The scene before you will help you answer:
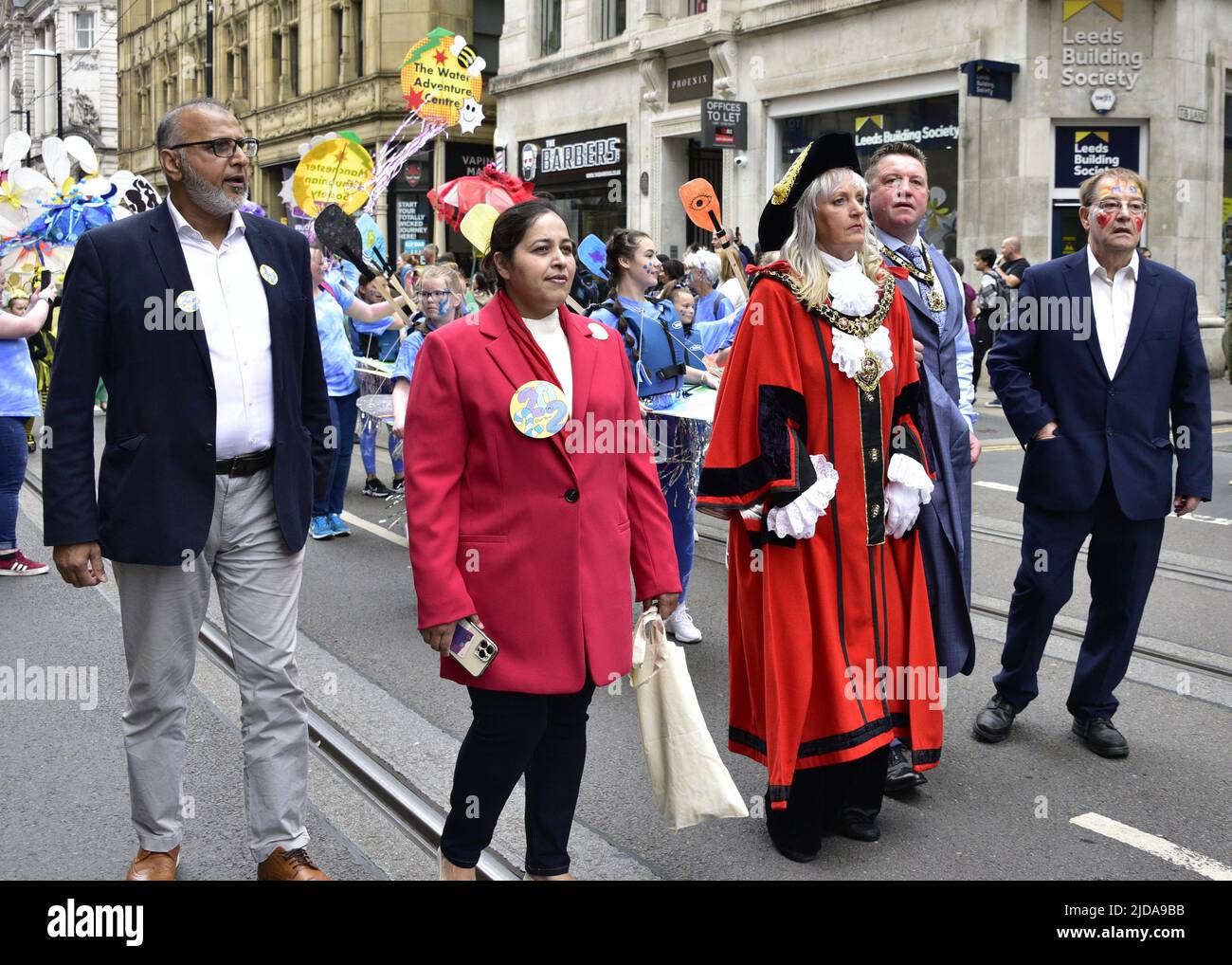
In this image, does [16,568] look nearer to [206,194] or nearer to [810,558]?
[206,194]

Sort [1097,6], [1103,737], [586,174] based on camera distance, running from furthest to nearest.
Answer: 1. [586,174]
2. [1097,6]
3. [1103,737]

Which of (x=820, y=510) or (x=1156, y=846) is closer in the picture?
(x=820, y=510)

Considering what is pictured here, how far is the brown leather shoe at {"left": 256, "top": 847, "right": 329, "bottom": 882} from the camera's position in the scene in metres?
3.77

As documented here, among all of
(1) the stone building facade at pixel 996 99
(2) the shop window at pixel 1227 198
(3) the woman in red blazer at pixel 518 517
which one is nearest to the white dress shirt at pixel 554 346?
(3) the woman in red blazer at pixel 518 517

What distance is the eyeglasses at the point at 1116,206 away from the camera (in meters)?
4.96

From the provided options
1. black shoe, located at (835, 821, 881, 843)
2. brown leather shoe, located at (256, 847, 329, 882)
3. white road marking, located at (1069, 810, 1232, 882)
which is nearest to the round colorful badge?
brown leather shoe, located at (256, 847, 329, 882)

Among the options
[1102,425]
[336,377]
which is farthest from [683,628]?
[336,377]

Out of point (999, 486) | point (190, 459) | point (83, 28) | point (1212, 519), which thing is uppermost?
point (83, 28)

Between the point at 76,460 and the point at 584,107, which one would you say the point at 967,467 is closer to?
the point at 76,460

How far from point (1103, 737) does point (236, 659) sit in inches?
121

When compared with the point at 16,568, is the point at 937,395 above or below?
above

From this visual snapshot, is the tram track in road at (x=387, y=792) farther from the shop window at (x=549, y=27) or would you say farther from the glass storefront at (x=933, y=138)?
the shop window at (x=549, y=27)

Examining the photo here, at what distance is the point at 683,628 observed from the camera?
680 cm

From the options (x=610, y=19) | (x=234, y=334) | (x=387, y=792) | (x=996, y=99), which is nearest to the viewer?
(x=234, y=334)
